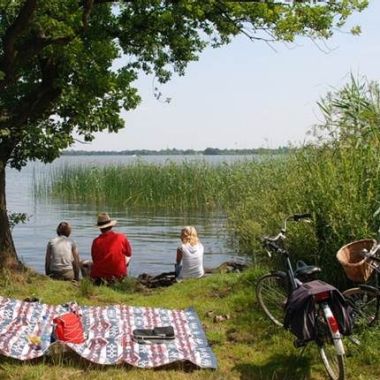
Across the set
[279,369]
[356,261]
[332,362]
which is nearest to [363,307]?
[356,261]

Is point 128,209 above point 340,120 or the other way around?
the other way around

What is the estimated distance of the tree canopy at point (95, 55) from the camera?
8766 mm

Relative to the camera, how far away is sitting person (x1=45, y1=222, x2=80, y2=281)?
33.6 ft

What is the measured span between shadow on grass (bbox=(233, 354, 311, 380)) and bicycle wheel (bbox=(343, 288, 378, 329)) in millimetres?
627

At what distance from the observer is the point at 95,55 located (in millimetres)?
8828

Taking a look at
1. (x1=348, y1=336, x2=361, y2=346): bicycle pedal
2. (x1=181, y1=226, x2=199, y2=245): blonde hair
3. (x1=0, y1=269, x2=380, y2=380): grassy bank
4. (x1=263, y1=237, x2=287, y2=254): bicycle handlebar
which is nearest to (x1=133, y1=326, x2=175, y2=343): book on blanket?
(x1=0, y1=269, x2=380, y2=380): grassy bank

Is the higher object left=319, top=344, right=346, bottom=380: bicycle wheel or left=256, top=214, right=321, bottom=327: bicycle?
left=256, top=214, right=321, bottom=327: bicycle

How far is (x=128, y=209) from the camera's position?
25.7m

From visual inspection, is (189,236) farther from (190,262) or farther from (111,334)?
(111,334)

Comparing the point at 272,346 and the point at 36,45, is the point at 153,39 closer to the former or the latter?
the point at 36,45

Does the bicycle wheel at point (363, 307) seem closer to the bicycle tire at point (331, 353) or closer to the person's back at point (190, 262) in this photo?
the bicycle tire at point (331, 353)

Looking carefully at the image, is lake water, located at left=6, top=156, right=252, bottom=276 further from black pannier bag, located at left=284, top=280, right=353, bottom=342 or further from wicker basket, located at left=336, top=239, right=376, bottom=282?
black pannier bag, located at left=284, top=280, right=353, bottom=342

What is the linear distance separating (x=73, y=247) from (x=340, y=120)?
186 inches

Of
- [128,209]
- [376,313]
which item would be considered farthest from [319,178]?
[128,209]
